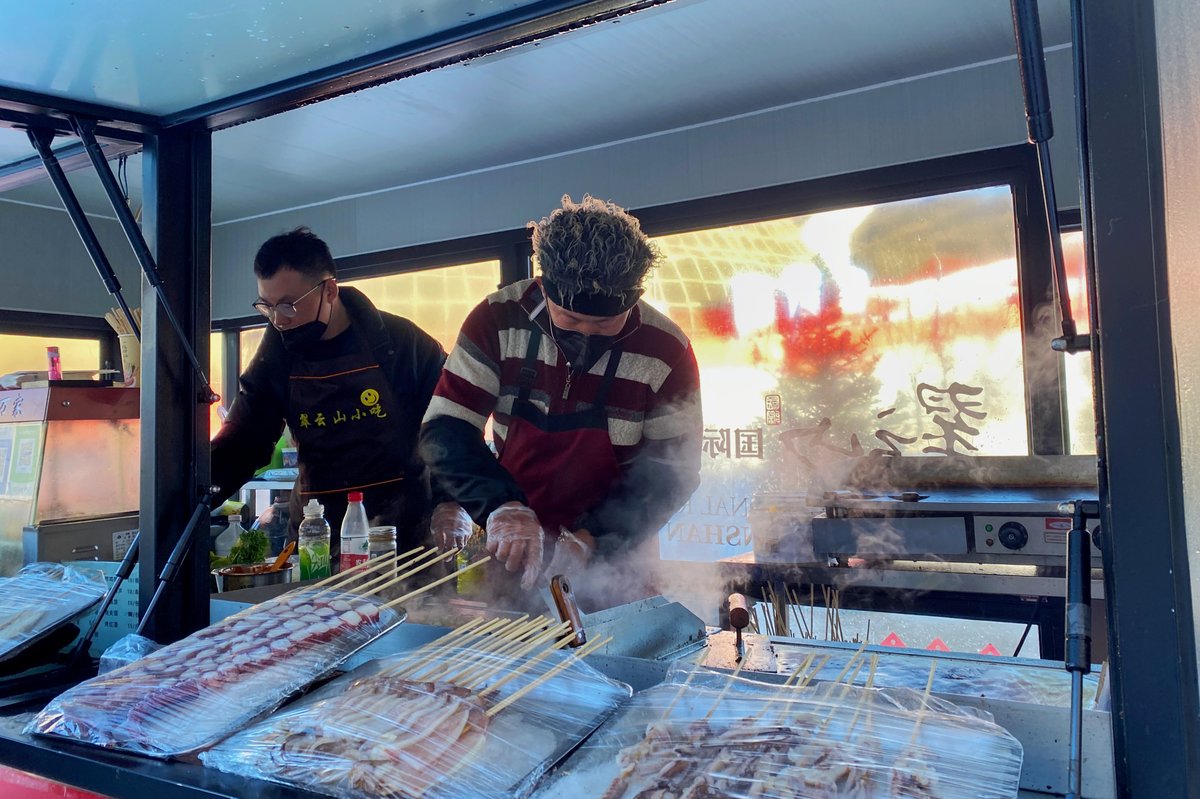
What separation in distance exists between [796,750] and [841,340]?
3.88m

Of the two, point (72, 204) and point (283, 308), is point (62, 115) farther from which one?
point (283, 308)

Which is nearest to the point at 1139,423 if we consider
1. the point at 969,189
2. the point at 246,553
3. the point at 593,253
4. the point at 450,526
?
the point at 593,253

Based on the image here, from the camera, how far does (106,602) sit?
169cm

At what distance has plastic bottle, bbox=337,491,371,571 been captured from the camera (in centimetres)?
218

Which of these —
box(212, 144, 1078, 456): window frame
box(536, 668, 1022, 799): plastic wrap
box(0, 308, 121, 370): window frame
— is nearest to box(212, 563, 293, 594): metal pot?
box(536, 668, 1022, 799): plastic wrap

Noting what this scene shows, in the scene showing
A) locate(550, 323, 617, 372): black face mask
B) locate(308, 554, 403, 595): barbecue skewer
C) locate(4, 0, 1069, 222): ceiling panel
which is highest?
locate(4, 0, 1069, 222): ceiling panel

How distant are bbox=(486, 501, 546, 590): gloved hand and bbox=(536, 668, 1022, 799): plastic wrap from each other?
982 mm

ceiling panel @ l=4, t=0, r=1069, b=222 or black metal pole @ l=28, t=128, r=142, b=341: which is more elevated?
ceiling panel @ l=4, t=0, r=1069, b=222

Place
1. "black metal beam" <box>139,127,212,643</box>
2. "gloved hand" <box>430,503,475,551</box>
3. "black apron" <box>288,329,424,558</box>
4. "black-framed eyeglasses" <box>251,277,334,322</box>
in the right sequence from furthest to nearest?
"black apron" <box>288,329,424,558</box> < "black-framed eyeglasses" <box>251,277,334,322</box> < "gloved hand" <box>430,503,475,551</box> < "black metal beam" <box>139,127,212,643</box>

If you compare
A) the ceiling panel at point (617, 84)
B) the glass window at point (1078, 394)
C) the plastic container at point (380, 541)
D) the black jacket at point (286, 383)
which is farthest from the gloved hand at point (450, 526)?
the glass window at point (1078, 394)

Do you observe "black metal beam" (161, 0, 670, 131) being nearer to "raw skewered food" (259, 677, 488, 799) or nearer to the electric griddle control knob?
"raw skewered food" (259, 677, 488, 799)

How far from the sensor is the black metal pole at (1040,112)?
92cm

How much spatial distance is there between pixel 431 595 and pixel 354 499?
1.53 ft

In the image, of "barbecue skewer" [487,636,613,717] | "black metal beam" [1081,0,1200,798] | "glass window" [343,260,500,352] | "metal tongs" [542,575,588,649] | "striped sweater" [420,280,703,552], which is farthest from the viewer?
"glass window" [343,260,500,352]
